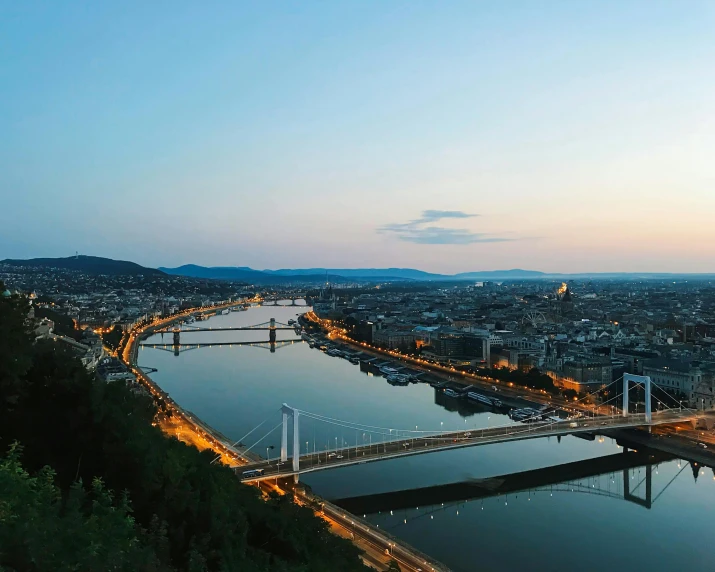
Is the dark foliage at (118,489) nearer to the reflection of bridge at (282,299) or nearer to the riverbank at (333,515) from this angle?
the riverbank at (333,515)

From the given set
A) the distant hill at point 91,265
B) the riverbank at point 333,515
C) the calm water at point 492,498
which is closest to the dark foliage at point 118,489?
the riverbank at point 333,515

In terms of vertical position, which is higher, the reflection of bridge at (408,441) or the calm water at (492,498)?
the reflection of bridge at (408,441)

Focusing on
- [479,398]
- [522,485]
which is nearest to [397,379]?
[479,398]

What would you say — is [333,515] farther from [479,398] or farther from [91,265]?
[91,265]

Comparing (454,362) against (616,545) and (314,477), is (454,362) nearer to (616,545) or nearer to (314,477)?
(314,477)

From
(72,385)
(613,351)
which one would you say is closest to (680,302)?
(613,351)

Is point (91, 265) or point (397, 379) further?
point (91, 265)

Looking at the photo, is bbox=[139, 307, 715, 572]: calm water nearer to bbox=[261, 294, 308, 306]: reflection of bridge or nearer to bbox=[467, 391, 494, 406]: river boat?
bbox=[467, 391, 494, 406]: river boat

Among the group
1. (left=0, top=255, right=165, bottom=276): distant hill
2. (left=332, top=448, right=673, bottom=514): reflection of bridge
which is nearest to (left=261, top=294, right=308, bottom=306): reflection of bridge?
(left=0, top=255, right=165, bottom=276): distant hill
